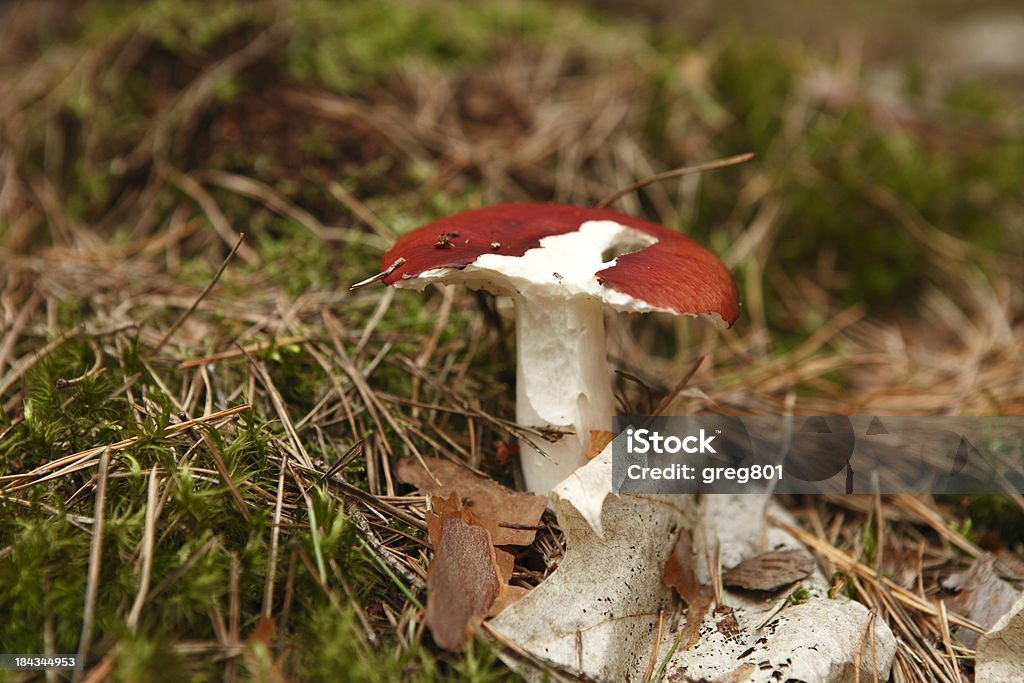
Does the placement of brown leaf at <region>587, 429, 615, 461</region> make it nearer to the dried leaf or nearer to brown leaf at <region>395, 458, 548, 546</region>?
brown leaf at <region>395, 458, 548, 546</region>

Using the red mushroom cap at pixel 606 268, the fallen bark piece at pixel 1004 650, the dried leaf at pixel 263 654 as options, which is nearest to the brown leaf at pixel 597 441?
the red mushroom cap at pixel 606 268

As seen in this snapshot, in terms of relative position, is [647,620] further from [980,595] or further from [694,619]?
[980,595]

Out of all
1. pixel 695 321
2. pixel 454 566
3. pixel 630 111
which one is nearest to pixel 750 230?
pixel 695 321

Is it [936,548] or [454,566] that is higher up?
[454,566]

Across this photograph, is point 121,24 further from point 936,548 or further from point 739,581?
point 936,548

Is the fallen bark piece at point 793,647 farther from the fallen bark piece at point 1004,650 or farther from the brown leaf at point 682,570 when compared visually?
the fallen bark piece at point 1004,650

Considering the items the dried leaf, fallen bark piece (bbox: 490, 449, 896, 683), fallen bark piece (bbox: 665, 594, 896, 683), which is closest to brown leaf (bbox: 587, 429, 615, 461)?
fallen bark piece (bbox: 490, 449, 896, 683)
